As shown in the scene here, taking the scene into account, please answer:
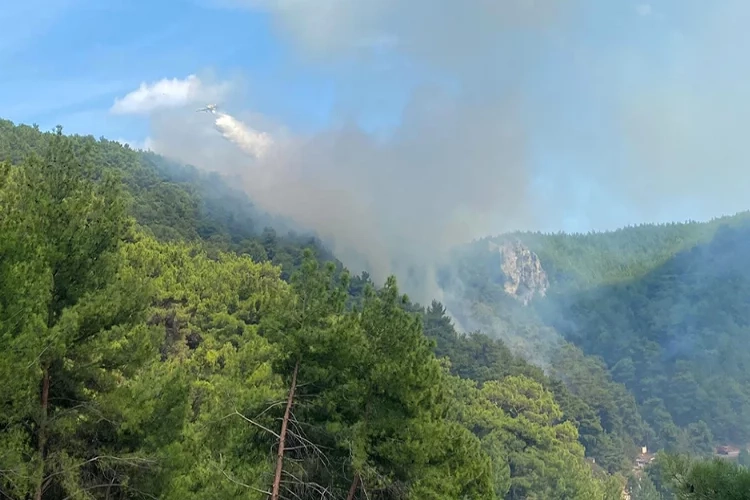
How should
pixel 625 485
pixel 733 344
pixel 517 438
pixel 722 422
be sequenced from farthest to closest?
pixel 733 344
pixel 722 422
pixel 625 485
pixel 517 438

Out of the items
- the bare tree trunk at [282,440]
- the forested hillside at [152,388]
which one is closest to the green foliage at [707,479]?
the forested hillside at [152,388]

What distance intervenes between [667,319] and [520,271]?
3421 cm

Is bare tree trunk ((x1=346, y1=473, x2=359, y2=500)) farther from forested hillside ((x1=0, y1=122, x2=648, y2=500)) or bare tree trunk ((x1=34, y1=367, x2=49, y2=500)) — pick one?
bare tree trunk ((x1=34, y1=367, x2=49, y2=500))

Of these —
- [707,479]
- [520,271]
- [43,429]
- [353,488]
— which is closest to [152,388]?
[43,429]

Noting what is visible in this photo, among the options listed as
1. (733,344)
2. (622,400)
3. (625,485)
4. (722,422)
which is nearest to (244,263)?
(625,485)

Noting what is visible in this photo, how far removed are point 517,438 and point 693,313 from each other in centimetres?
11292

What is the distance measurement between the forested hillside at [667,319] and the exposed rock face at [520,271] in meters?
2.76

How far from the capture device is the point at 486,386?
218ft

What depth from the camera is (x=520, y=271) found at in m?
161

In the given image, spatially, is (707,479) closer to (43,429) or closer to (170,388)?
(170,388)

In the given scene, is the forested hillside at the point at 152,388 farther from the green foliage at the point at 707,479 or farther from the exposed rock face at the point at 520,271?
the exposed rock face at the point at 520,271

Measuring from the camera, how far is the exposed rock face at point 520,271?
158 metres

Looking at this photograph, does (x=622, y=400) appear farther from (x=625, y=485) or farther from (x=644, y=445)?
(x=625, y=485)

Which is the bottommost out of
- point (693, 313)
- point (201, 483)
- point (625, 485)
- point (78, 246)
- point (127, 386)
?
point (625, 485)
